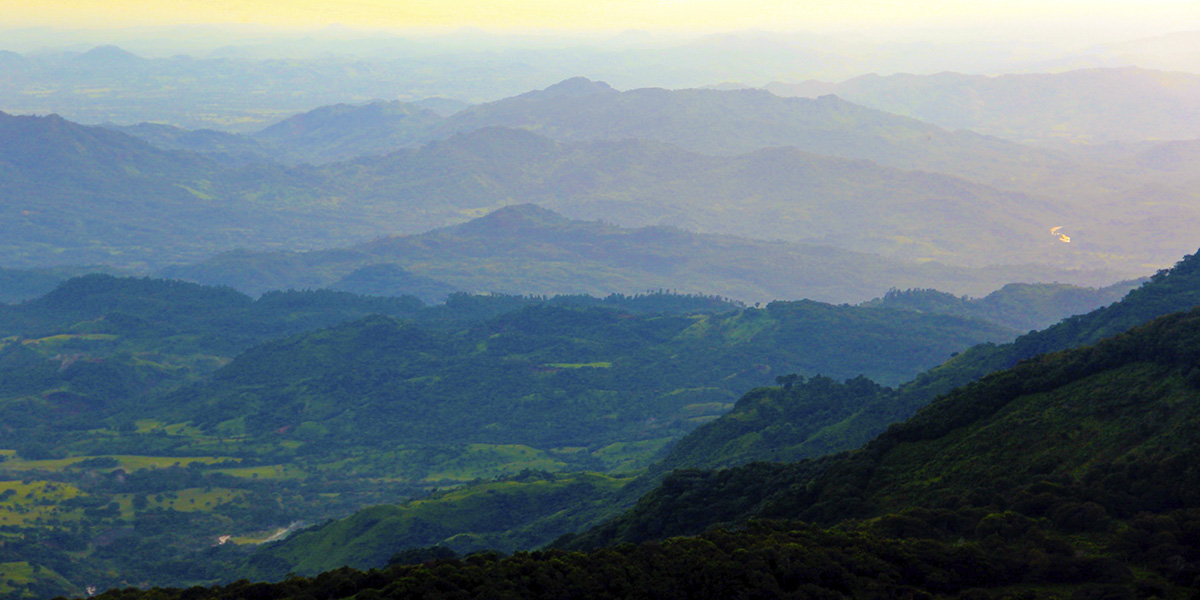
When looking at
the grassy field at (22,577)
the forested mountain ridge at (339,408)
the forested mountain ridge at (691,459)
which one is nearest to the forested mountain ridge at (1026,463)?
the forested mountain ridge at (691,459)

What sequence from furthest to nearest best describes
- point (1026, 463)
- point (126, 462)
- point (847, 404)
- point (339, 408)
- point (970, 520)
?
point (339, 408) → point (126, 462) → point (847, 404) → point (1026, 463) → point (970, 520)

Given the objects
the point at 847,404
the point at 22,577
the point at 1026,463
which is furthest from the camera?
the point at 847,404

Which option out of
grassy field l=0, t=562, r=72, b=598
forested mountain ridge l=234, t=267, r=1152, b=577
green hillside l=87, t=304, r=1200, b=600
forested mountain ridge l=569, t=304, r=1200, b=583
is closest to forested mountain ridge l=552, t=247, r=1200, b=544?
forested mountain ridge l=234, t=267, r=1152, b=577

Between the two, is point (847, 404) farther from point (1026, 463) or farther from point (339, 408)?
point (339, 408)

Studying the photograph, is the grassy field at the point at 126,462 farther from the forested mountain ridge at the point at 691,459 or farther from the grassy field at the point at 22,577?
the forested mountain ridge at the point at 691,459

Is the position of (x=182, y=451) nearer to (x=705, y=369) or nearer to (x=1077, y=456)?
(x=705, y=369)

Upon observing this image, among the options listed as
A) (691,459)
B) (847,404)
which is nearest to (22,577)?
(691,459)

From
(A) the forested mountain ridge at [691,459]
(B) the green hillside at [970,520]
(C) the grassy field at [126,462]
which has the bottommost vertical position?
(C) the grassy field at [126,462]

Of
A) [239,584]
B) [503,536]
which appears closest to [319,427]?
[503,536]

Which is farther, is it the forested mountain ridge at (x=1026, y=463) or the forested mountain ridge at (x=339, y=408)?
the forested mountain ridge at (x=339, y=408)

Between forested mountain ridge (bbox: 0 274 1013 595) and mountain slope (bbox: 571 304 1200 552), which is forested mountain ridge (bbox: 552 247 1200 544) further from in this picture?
mountain slope (bbox: 571 304 1200 552)

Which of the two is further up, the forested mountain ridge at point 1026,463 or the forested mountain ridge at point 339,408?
the forested mountain ridge at point 1026,463
